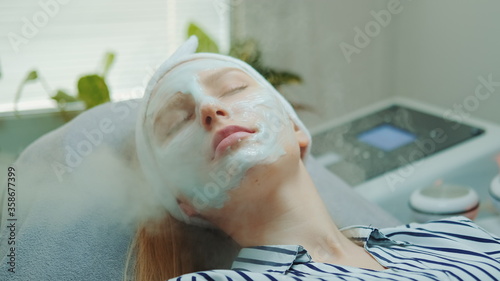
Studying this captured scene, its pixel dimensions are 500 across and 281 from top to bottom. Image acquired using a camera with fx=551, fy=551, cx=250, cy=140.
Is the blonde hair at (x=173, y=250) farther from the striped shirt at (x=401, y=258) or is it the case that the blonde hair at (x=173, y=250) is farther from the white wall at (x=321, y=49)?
the white wall at (x=321, y=49)

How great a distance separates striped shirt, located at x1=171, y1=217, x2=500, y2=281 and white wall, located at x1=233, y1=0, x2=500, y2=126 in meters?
0.92

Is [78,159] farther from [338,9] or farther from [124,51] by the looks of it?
[338,9]

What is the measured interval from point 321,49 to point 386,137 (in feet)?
2.65

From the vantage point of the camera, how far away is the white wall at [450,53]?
6.13 ft

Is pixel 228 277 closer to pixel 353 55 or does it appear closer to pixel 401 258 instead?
pixel 401 258

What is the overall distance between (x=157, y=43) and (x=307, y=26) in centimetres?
72

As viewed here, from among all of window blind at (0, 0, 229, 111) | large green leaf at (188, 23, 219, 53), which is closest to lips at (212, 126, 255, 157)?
large green leaf at (188, 23, 219, 53)

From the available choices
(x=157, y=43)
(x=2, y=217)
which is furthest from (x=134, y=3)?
(x=2, y=217)

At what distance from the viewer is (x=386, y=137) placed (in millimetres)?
2006

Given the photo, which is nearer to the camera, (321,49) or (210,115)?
(210,115)

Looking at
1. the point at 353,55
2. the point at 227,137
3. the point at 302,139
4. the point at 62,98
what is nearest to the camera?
the point at 227,137

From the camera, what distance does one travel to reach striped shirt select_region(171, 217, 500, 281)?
107 centimetres

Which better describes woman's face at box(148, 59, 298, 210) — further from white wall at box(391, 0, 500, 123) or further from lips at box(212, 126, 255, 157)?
white wall at box(391, 0, 500, 123)

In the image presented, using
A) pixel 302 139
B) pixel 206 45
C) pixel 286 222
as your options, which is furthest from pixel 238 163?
pixel 206 45
